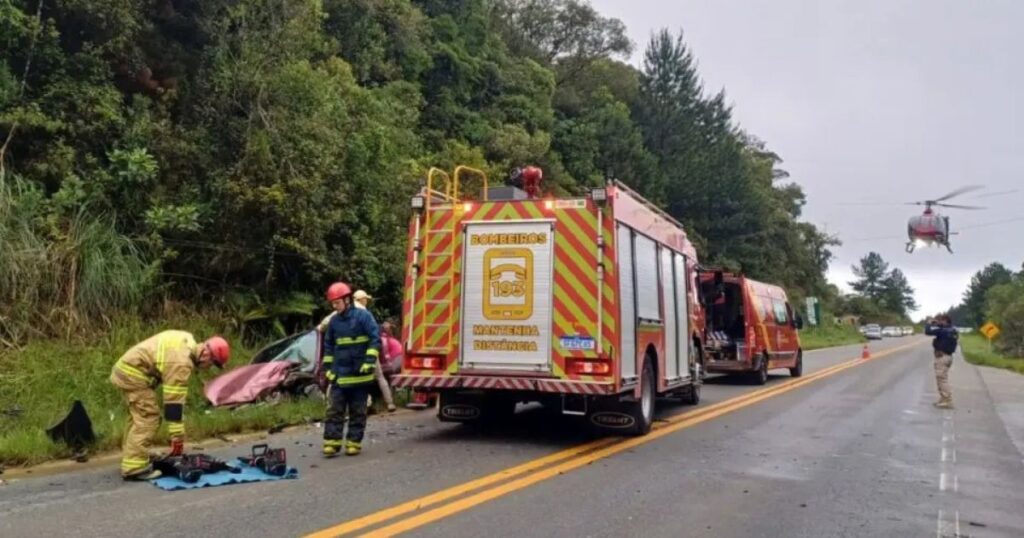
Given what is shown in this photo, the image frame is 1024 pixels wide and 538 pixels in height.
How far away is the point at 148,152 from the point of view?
15.7m

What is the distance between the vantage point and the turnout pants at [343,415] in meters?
8.52

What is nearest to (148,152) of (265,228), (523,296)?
(265,228)

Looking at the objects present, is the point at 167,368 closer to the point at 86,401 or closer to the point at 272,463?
the point at 272,463

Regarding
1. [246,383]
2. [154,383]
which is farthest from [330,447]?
[246,383]

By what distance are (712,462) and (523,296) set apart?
2670 mm

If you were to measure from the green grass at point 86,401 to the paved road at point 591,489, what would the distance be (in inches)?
32.9

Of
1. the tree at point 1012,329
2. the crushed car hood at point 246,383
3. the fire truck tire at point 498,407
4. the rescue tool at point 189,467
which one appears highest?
the tree at point 1012,329

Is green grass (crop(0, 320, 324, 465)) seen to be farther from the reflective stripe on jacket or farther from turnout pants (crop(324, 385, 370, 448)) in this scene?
turnout pants (crop(324, 385, 370, 448))

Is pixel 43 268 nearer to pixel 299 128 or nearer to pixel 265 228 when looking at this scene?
pixel 265 228

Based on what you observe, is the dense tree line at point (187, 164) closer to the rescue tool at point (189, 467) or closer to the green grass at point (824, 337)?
the rescue tool at point (189, 467)

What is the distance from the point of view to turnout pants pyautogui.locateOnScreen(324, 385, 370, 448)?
8.52m

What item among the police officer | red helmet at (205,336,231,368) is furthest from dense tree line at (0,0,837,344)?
the police officer

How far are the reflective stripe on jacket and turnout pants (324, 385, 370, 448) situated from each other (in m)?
1.55

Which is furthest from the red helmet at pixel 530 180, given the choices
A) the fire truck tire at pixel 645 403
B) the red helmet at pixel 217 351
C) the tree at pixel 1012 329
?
the tree at pixel 1012 329
